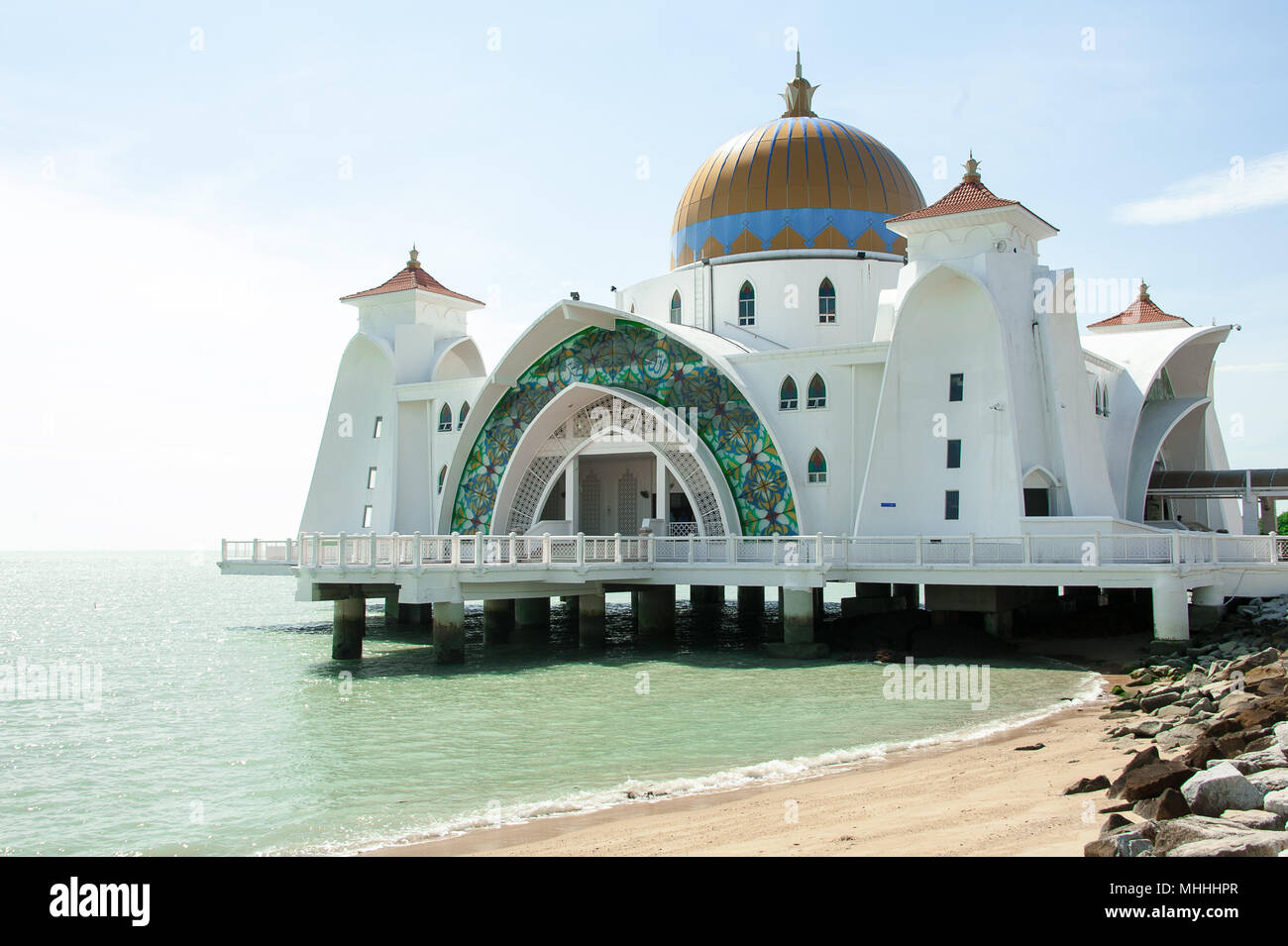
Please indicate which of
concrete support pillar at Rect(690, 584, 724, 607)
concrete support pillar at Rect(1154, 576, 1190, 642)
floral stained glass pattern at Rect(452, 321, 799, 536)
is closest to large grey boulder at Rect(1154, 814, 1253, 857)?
concrete support pillar at Rect(1154, 576, 1190, 642)

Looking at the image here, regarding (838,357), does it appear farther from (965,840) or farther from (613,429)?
(965,840)

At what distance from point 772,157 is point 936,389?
30.7 ft

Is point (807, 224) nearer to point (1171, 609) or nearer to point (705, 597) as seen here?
point (705, 597)

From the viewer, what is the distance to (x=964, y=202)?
74.9 feet

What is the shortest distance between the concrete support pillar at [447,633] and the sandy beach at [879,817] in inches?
413

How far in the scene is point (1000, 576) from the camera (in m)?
20.1

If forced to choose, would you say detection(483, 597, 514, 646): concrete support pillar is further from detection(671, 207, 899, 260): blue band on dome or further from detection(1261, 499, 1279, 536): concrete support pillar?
detection(1261, 499, 1279, 536): concrete support pillar

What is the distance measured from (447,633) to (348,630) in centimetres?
263

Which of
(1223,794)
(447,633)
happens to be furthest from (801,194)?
(1223,794)

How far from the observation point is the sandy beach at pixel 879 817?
7.89 metres

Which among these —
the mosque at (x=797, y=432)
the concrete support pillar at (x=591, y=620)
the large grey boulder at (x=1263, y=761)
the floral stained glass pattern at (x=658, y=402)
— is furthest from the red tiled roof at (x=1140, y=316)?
the large grey boulder at (x=1263, y=761)

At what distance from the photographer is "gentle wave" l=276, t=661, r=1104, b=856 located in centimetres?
977

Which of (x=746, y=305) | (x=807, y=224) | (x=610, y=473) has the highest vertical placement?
(x=807, y=224)
